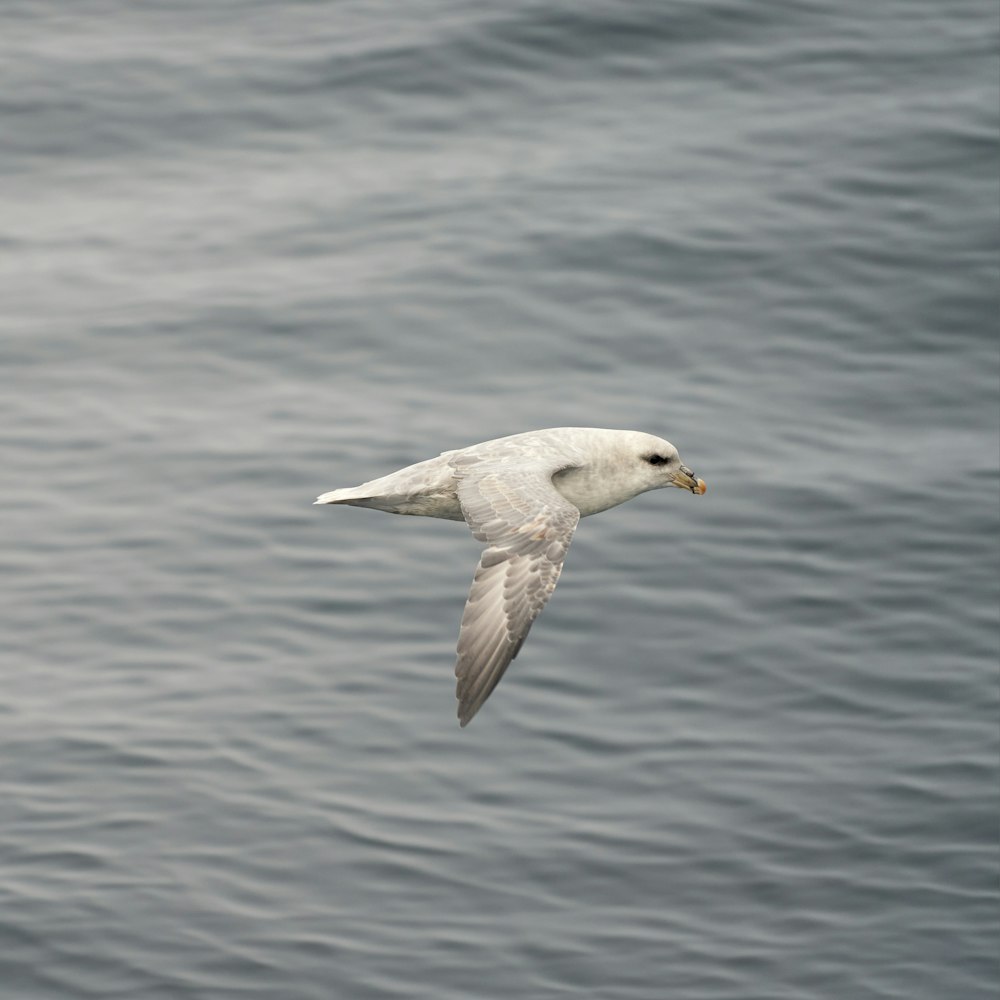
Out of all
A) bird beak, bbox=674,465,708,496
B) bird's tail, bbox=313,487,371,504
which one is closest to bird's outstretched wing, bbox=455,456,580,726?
bird's tail, bbox=313,487,371,504

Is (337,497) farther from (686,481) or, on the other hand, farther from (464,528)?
(464,528)

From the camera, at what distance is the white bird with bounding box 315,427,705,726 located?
9.61m

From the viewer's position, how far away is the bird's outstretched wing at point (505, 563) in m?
9.52

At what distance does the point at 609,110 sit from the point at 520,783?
1003cm

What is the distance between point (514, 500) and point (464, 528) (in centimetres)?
844

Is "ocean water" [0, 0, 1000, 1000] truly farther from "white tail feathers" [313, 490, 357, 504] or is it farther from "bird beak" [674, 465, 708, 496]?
"white tail feathers" [313, 490, 357, 504]

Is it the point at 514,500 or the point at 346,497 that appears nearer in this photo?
the point at 514,500

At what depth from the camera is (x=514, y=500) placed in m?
10.1

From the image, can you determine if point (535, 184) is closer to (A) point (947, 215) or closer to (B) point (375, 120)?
(B) point (375, 120)

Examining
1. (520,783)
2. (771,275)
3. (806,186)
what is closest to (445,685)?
(520,783)

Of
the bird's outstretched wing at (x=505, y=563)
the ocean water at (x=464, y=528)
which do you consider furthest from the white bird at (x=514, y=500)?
the ocean water at (x=464, y=528)

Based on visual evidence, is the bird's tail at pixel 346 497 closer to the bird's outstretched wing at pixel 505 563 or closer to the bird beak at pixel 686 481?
the bird's outstretched wing at pixel 505 563

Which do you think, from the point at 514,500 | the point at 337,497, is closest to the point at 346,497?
the point at 337,497

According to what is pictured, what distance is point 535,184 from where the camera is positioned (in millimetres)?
21859
